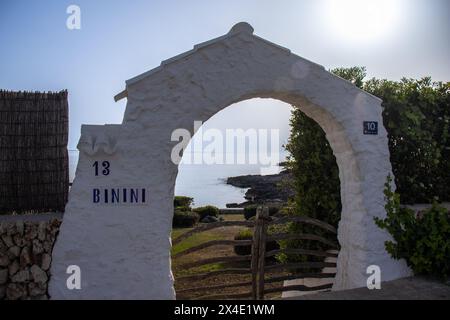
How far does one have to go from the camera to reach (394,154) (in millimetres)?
6027

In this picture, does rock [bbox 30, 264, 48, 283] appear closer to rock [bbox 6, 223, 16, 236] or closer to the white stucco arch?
the white stucco arch

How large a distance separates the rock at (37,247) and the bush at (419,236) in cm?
403

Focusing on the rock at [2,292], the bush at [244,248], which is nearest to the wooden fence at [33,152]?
the rock at [2,292]

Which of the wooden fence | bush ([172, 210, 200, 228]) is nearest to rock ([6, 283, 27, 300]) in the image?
the wooden fence

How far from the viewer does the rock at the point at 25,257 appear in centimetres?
396

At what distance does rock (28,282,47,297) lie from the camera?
13.0 ft

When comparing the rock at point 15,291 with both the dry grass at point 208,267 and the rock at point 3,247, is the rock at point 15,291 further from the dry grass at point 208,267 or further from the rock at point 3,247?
the dry grass at point 208,267

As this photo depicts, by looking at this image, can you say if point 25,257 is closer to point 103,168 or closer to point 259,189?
point 103,168

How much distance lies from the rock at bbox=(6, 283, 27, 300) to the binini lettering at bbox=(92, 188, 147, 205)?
1127mm
